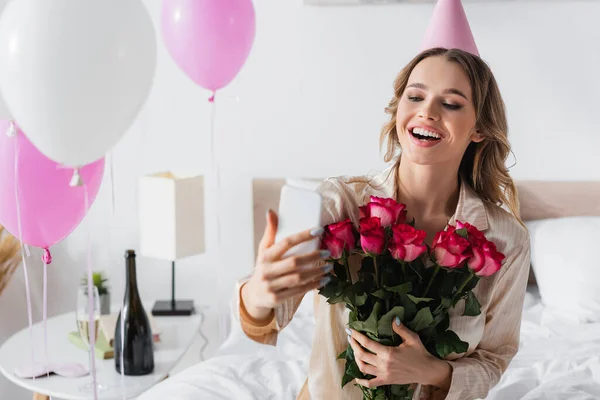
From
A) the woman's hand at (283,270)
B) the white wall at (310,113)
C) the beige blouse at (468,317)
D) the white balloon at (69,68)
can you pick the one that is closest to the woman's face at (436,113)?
the beige blouse at (468,317)

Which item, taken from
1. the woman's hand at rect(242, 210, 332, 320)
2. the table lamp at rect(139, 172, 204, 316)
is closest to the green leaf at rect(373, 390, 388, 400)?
the woman's hand at rect(242, 210, 332, 320)

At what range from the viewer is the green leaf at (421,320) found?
1072mm

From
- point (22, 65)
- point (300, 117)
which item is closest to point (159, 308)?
point (300, 117)

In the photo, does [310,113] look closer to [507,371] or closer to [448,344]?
[507,371]

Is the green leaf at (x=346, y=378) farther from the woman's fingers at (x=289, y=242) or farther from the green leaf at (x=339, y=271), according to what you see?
the woman's fingers at (x=289, y=242)

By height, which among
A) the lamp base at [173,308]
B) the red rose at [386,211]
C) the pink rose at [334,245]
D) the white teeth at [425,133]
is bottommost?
the lamp base at [173,308]

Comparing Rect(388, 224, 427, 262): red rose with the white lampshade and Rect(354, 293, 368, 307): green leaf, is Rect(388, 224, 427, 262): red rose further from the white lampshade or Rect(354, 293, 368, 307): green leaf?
the white lampshade

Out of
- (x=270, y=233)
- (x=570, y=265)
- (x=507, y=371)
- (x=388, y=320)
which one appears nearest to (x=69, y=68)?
(x=270, y=233)

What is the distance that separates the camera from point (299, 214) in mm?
1029

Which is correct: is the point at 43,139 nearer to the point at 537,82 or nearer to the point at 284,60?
the point at 284,60

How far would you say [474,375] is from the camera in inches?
49.3

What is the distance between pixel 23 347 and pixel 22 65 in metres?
1.38

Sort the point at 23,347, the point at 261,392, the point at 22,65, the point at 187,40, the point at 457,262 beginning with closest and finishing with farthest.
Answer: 1. the point at 457,262
2. the point at 22,65
3. the point at 261,392
4. the point at 187,40
5. the point at 23,347

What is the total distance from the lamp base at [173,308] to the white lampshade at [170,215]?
262 mm
